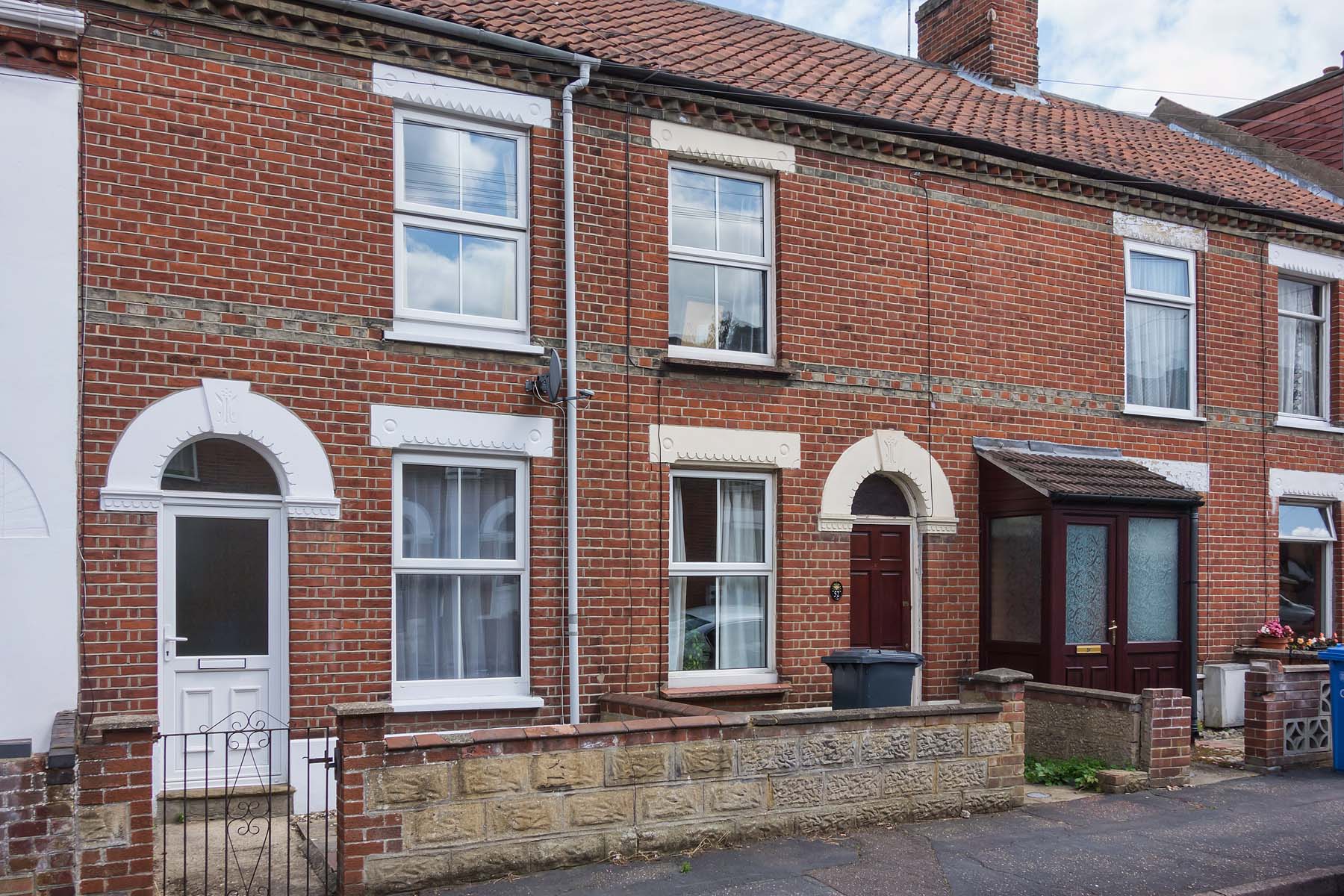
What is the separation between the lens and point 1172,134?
17297 mm

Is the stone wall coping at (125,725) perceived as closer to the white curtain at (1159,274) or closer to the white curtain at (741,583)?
the white curtain at (741,583)

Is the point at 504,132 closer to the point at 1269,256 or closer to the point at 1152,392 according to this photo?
the point at 1152,392

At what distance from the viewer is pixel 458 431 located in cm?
956

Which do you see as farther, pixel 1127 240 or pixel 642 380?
pixel 1127 240

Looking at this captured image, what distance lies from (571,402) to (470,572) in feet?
5.30

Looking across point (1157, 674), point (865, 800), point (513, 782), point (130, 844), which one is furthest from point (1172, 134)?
point (130, 844)

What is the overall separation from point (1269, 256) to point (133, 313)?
1273cm

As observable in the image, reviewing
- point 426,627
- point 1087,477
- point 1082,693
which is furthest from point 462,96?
point 1082,693

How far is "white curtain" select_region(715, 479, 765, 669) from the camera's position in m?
11.0

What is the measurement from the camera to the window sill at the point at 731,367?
10.6m

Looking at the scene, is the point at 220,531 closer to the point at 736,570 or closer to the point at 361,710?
the point at 361,710

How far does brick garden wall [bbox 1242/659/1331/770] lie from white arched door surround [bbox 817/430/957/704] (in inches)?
120

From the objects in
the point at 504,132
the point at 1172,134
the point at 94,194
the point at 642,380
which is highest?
the point at 1172,134

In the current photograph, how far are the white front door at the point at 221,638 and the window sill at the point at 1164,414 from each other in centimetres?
921
